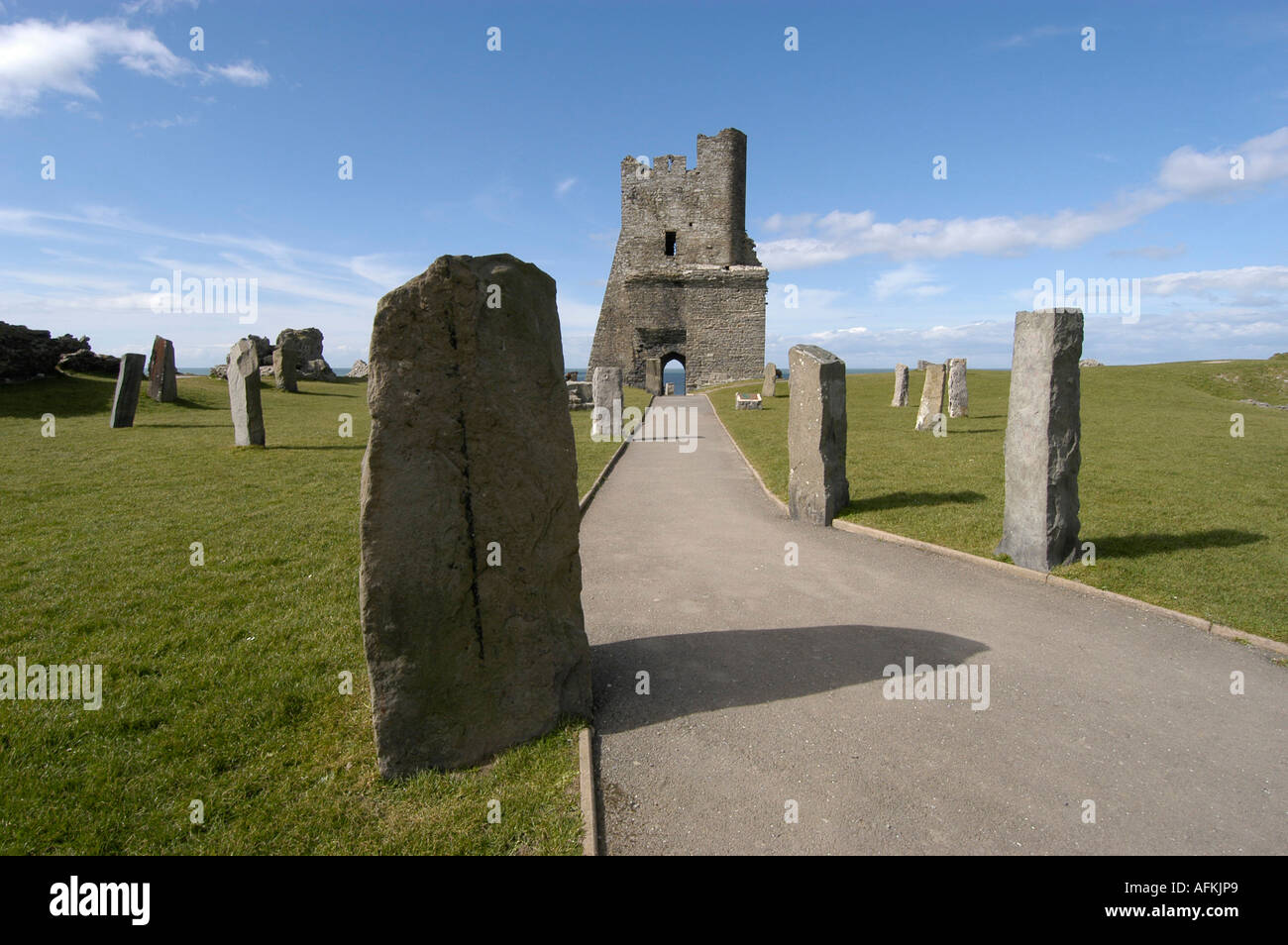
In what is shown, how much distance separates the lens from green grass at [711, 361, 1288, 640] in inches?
257

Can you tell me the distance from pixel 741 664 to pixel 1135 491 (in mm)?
8941

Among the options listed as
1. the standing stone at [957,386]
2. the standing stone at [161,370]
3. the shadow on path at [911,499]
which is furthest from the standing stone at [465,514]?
the standing stone at [161,370]

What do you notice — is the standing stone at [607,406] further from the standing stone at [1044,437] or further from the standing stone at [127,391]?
the standing stone at [1044,437]

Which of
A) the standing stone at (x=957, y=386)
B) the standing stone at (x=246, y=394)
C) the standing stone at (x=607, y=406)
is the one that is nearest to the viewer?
the standing stone at (x=246, y=394)

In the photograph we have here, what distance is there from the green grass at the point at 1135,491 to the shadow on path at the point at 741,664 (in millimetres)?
2751

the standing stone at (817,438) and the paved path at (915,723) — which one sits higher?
the standing stone at (817,438)

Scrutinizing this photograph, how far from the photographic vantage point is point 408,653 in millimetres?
3615

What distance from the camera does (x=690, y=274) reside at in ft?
130

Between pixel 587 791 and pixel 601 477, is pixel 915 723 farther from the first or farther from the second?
pixel 601 477

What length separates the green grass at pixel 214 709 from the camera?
3.17 metres

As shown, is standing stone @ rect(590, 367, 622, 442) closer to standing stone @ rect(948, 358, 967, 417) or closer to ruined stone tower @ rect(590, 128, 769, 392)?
standing stone @ rect(948, 358, 967, 417)
